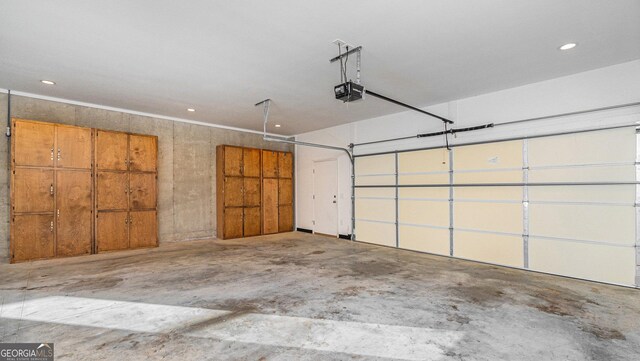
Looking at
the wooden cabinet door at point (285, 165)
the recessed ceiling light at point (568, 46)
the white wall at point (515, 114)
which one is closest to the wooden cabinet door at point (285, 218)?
the wooden cabinet door at point (285, 165)

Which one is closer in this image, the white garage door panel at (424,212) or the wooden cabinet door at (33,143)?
the wooden cabinet door at (33,143)

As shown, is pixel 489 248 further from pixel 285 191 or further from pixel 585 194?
pixel 285 191

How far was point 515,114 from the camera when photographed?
4699mm

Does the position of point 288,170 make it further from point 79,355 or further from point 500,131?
point 79,355

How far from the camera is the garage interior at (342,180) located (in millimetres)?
2586

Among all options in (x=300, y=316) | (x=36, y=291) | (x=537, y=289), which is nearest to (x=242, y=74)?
(x=300, y=316)

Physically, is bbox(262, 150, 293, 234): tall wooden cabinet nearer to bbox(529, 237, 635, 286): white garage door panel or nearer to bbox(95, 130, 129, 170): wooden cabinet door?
bbox(95, 130, 129, 170): wooden cabinet door

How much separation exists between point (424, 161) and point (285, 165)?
415 cm

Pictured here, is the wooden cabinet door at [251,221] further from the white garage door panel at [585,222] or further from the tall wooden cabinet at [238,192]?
the white garage door panel at [585,222]

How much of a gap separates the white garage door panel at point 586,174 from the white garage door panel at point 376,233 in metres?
2.83

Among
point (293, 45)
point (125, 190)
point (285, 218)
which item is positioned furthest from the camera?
point (285, 218)

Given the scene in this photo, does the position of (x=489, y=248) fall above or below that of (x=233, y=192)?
below

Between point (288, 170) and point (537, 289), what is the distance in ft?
21.1

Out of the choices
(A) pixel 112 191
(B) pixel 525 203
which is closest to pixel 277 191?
(A) pixel 112 191
